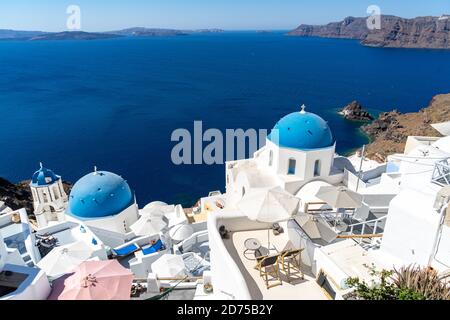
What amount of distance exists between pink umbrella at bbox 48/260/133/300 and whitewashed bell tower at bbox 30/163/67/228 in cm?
1376

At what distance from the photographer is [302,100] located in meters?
89.8

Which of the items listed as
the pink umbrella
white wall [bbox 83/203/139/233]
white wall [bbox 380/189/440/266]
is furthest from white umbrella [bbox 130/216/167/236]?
white wall [bbox 380/189/440/266]

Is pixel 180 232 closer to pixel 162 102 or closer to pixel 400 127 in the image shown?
pixel 400 127

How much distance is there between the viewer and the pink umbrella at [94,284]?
37.7 feet

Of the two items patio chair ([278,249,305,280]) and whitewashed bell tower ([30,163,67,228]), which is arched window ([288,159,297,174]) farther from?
whitewashed bell tower ([30,163,67,228])

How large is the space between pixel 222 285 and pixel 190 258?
10.9 meters

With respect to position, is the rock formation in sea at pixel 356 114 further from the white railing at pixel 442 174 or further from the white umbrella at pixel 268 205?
the white umbrella at pixel 268 205

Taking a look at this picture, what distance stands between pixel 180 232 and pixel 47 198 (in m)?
11.4

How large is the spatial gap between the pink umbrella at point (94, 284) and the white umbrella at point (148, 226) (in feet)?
28.1

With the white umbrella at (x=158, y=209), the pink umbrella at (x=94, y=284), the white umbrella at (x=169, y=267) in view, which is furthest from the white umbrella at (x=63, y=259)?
the white umbrella at (x=158, y=209)
